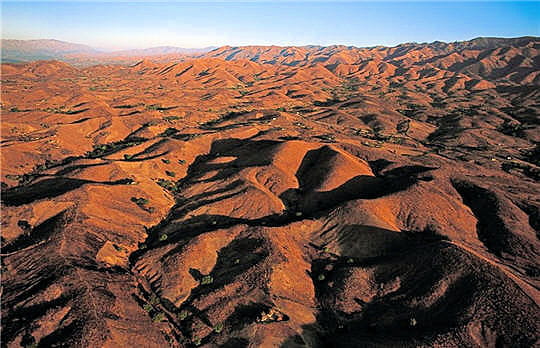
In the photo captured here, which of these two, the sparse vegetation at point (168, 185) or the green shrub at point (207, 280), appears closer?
the green shrub at point (207, 280)

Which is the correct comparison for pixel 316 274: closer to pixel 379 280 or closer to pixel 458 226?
pixel 379 280

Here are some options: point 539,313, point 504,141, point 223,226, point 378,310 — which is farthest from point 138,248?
point 504,141

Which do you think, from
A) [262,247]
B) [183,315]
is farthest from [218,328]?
[262,247]

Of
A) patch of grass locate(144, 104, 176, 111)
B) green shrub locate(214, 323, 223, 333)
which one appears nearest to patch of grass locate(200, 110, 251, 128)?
patch of grass locate(144, 104, 176, 111)

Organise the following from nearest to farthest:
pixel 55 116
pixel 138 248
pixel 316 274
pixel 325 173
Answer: pixel 316 274
pixel 138 248
pixel 325 173
pixel 55 116

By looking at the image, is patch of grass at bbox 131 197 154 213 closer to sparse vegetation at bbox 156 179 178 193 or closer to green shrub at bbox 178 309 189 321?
sparse vegetation at bbox 156 179 178 193

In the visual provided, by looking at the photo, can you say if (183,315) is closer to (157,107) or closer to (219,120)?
(219,120)

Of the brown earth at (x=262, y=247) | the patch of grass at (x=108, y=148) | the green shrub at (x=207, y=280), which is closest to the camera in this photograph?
the brown earth at (x=262, y=247)

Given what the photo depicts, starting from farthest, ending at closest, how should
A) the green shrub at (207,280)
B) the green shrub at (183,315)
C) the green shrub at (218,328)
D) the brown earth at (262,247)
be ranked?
1. the green shrub at (207,280)
2. the green shrub at (183,315)
3. the green shrub at (218,328)
4. the brown earth at (262,247)

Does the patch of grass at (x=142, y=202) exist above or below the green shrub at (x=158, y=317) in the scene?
above

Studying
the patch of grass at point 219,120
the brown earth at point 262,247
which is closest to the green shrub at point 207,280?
the brown earth at point 262,247

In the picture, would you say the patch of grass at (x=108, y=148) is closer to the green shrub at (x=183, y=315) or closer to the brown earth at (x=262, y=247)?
the brown earth at (x=262, y=247)
